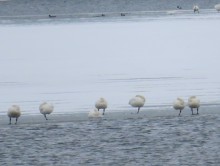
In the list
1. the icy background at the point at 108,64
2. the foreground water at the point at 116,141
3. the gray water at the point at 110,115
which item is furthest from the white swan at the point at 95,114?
the icy background at the point at 108,64

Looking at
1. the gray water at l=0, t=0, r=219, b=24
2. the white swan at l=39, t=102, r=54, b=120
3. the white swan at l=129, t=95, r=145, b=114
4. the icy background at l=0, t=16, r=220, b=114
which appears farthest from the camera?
the gray water at l=0, t=0, r=219, b=24

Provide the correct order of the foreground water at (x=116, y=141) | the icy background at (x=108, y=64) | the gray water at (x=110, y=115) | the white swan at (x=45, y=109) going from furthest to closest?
the icy background at (x=108, y=64) < the white swan at (x=45, y=109) < the gray water at (x=110, y=115) < the foreground water at (x=116, y=141)

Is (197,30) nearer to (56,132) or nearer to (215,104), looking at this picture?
(215,104)

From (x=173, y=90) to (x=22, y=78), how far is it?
463 centimetres

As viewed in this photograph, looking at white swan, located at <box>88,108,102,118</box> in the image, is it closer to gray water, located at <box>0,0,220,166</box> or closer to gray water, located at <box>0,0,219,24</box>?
gray water, located at <box>0,0,220,166</box>

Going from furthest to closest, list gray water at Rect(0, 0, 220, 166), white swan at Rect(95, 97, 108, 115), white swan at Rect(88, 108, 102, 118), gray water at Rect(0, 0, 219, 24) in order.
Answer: gray water at Rect(0, 0, 219, 24), white swan at Rect(95, 97, 108, 115), white swan at Rect(88, 108, 102, 118), gray water at Rect(0, 0, 220, 166)

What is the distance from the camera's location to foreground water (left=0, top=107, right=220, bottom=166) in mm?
9906

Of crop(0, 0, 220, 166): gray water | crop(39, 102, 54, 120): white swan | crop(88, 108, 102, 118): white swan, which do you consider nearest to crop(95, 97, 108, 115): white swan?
crop(0, 0, 220, 166): gray water

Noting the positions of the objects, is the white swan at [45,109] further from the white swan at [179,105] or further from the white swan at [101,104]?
the white swan at [179,105]

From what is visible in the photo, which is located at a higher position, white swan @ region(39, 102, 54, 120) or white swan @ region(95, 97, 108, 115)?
white swan @ region(95, 97, 108, 115)

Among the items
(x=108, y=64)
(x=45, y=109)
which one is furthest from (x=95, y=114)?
(x=108, y=64)

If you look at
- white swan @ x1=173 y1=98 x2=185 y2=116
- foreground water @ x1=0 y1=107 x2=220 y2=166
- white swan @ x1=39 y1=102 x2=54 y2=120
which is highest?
white swan @ x1=173 y1=98 x2=185 y2=116

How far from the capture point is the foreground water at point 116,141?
9906 mm

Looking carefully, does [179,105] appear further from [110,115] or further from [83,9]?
[83,9]
